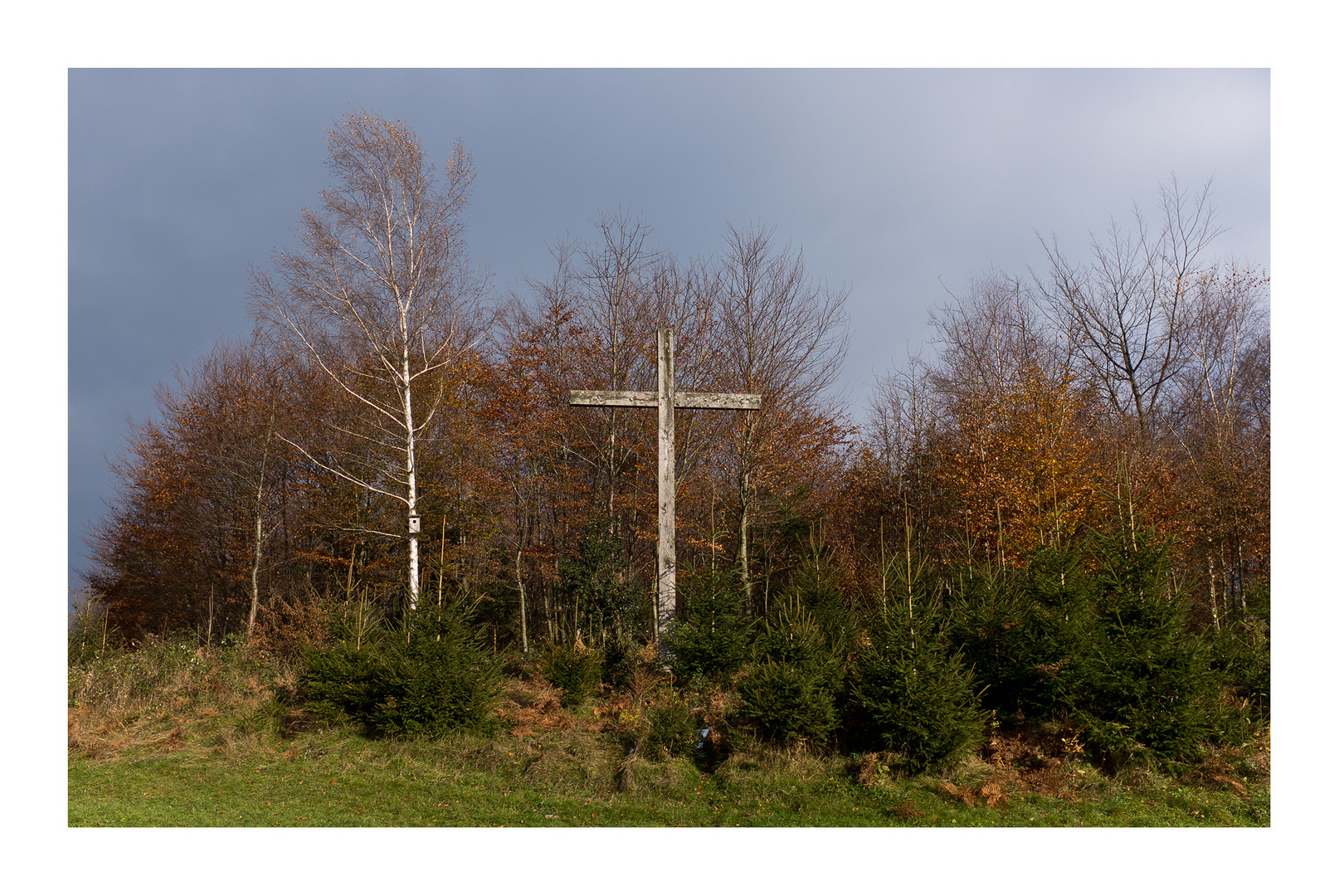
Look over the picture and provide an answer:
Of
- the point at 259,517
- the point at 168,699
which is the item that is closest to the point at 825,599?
the point at 168,699

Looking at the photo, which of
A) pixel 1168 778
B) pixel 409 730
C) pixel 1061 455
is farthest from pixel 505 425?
pixel 1168 778

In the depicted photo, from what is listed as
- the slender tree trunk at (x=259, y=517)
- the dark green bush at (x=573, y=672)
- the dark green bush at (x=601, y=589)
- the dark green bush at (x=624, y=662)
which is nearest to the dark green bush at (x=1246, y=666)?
the dark green bush at (x=624, y=662)

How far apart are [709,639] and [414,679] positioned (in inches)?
158

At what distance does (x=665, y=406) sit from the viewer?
1119 centimetres

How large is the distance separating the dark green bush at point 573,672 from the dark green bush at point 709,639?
4.00 ft

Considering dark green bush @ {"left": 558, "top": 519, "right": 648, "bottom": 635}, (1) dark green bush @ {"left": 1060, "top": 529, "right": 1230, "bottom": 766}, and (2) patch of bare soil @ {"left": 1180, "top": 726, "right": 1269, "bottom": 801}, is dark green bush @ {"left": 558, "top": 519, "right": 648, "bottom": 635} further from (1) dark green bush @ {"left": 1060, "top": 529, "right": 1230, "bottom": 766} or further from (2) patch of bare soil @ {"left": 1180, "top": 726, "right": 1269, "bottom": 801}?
(2) patch of bare soil @ {"left": 1180, "top": 726, "right": 1269, "bottom": 801}

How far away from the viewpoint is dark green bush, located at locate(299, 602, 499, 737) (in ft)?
28.8

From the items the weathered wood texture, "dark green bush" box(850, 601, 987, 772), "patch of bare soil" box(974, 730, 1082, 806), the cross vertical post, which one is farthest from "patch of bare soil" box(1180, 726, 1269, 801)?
the weathered wood texture

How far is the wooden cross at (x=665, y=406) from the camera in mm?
10625

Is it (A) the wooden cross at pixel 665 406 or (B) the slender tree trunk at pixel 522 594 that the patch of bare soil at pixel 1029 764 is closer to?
(A) the wooden cross at pixel 665 406

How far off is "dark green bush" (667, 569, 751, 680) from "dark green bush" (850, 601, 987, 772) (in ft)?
8.43

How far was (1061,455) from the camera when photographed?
47.2 ft

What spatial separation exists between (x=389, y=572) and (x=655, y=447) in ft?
23.3

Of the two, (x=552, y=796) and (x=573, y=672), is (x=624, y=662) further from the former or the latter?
(x=552, y=796)
